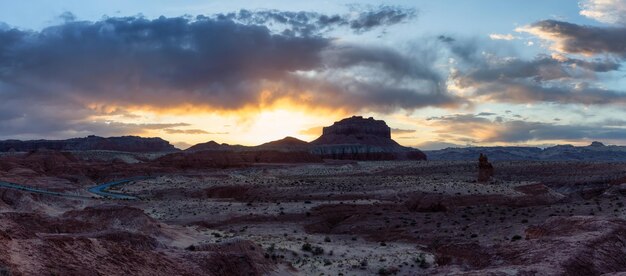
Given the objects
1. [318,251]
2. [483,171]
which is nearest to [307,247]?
[318,251]

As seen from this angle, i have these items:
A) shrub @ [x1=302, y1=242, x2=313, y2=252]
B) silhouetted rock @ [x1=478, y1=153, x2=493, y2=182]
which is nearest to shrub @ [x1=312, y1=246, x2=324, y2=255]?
shrub @ [x1=302, y1=242, x2=313, y2=252]

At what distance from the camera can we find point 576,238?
62.4 feet

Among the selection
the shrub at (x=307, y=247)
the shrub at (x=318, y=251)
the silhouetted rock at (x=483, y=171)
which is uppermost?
the silhouetted rock at (x=483, y=171)

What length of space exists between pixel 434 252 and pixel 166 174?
7769cm

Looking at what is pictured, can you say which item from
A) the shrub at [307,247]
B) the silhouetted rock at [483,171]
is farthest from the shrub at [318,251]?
the silhouetted rock at [483,171]

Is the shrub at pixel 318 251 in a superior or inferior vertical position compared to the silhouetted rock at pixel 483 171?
inferior

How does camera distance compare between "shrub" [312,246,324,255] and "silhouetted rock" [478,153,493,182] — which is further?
"silhouetted rock" [478,153,493,182]

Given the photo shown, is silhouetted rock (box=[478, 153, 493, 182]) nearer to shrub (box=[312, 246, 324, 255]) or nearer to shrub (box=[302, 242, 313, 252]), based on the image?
shrub (box=[312, 246, 324, 255])

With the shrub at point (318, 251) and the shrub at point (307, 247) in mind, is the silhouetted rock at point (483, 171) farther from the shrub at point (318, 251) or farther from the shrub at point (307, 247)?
the shrub at point (307, 247)

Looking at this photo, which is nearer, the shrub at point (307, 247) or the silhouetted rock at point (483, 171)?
the shrub at point (307, 247)

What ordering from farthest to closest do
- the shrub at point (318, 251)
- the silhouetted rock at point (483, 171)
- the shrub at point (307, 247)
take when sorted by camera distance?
the silhouetted rock at point (483, 171) → the shrub at point (307, 247) → the shrub at point (318, 251)

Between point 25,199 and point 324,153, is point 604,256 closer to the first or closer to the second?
point 25,199

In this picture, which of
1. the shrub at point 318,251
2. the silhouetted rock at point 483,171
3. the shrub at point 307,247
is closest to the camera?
the shrub at point 318,251

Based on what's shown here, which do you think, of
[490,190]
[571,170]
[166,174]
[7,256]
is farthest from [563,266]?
[166,174]
